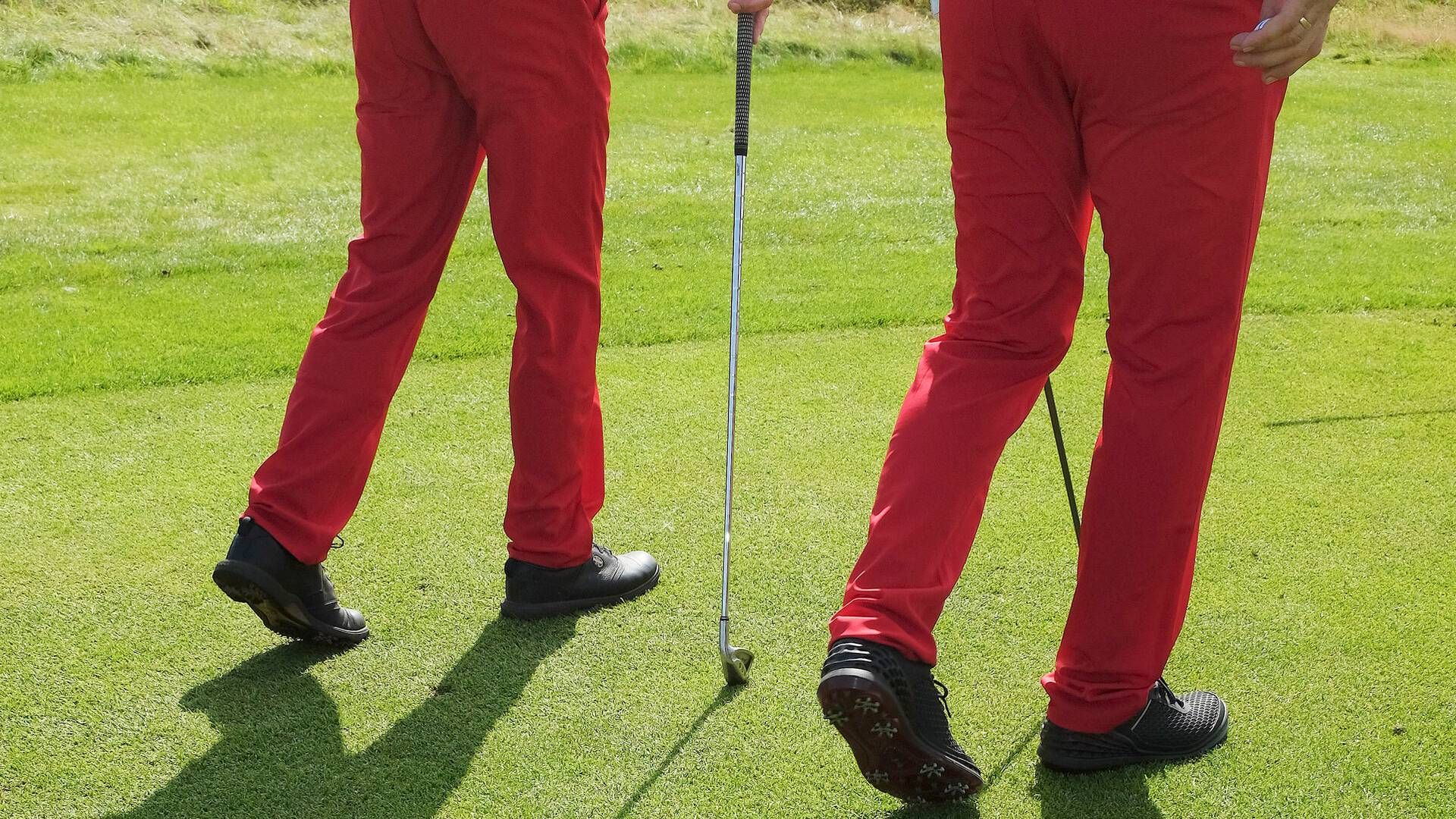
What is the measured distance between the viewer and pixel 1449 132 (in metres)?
10.5

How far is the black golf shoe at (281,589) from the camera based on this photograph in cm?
267

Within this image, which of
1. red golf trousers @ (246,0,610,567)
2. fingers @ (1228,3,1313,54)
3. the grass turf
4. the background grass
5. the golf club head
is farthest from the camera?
the background grass

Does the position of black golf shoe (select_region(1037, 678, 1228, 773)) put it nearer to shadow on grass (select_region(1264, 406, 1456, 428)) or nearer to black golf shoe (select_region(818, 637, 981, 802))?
black golf shoe (select_region(818, 637, 981, 802))

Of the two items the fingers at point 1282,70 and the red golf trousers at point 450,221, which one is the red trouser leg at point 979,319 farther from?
the red golf trousers at point 450,221

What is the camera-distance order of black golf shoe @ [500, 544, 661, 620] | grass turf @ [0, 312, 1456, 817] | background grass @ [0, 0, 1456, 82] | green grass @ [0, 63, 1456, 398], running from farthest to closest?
1. background grass @ [0, 0, 1456, 82]
2. green grass @ [0, 63, 1456, 398]
3. black golf shoe @ [500, 544, 661, 620]
4. grass turf @ [0, 312, 1456, 817]

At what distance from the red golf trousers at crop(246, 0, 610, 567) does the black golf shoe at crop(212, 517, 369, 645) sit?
0.04 metres

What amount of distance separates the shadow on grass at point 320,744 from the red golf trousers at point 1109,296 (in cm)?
75

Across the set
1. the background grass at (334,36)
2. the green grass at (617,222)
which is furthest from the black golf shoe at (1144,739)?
the background grass at (334,36)

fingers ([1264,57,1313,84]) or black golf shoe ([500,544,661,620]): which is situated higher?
fingers ([1264,57,1313,84])

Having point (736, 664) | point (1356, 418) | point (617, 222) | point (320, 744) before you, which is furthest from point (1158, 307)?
point (617, 222)

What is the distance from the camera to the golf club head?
2.58 m

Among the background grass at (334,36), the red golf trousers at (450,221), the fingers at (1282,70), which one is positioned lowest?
the background grass at (334,36)

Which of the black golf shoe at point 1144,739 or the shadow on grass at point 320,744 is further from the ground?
the black golf shoe at point 1144,739

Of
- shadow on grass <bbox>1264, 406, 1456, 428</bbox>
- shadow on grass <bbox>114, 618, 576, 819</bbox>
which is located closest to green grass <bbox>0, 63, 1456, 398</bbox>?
shadow on grass <bbox>1264, 406, 1456, 428</bbox>
